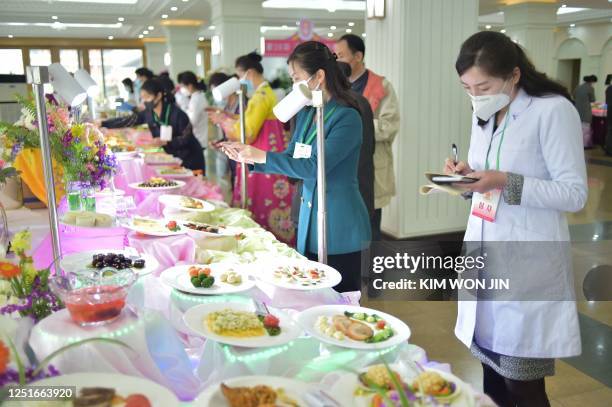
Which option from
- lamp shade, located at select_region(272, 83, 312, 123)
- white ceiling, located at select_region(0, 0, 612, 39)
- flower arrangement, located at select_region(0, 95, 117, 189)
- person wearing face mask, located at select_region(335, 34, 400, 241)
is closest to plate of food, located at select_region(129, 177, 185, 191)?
flower arrangement, located at select_region(0, 95, 117, 189)

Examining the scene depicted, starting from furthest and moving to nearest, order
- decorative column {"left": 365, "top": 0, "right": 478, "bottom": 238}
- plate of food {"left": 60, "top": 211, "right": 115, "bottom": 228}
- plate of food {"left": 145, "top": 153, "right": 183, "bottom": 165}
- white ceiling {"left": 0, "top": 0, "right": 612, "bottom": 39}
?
white ceiling {"left": 0, "top": 0, "right": 612, "bottom": 39}
decorative column {"left": 365, "top": 0, "right": 478, "bottom": 238}
plate of food {"left": 145, "top": 153, "right": 183, "bottom": 165}
plate of food {"left": 60, "top": 211, "right": 115, "bottom": 228}

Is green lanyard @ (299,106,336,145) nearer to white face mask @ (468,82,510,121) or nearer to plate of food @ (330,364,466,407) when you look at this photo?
white face mask @ (468,82,510,121)

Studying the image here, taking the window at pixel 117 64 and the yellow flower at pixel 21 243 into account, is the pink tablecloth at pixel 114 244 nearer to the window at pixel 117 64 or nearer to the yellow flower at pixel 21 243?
the yellow flower at pixel 21 243

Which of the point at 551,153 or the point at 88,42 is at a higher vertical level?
the point at 88,42

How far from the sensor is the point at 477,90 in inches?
59.7

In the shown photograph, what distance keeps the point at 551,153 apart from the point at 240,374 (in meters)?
0.95

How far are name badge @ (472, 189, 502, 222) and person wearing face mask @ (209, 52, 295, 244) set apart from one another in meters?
2.82

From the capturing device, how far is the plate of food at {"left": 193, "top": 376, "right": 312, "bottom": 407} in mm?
885

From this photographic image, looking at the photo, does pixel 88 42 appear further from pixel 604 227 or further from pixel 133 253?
pixel 133 253

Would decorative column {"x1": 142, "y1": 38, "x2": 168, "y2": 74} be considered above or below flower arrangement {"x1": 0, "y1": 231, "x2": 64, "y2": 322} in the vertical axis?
above

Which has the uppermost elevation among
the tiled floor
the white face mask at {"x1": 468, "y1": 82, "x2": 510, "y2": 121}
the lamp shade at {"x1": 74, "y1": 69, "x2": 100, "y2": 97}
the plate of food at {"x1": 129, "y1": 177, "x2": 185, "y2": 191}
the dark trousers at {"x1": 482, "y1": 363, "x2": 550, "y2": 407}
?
the lamp shade at {"x1": 74, "y1": 69, "x2": 100, "y2": 97}

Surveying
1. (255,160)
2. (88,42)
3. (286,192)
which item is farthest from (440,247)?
(88,42)

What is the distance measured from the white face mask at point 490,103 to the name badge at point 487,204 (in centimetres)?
21

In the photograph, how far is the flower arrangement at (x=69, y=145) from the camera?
2264 millimetres
